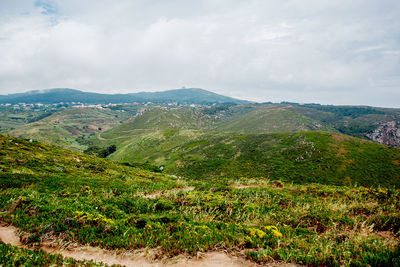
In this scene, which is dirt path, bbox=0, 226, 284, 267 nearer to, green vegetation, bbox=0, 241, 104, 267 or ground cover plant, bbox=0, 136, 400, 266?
ground cover plant, bbox=0, 136, 400, 266

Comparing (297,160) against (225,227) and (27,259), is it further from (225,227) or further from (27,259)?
(27,259)

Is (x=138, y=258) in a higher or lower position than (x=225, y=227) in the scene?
higher

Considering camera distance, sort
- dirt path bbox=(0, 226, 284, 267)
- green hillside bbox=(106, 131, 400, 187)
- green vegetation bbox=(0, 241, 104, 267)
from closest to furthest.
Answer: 1. green vegetation bbox=(0, 241, 104, 267)
2. dirt path bbox=(0, 226, 284, 267)
3. green hillside bbox=(106, 131, 400, 187)

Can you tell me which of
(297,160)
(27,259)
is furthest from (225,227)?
(297,160)

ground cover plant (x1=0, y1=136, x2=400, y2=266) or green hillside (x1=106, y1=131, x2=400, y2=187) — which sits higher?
ground cover plant (x1=0, y1=136, x2=400, y2=266)

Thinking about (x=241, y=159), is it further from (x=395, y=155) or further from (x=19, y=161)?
(x=19, y=161)

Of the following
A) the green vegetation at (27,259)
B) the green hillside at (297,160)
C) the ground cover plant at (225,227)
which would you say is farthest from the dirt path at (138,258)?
the green hillside at (297,160)

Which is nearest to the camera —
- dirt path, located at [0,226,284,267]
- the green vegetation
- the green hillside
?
the green vegetation

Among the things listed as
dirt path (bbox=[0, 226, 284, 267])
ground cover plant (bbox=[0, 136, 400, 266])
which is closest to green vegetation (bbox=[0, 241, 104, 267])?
dirt path (bbox=[0, 226, 284, 267])

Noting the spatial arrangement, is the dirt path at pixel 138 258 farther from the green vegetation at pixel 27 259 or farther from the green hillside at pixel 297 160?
the green hillside at pixel 297 160

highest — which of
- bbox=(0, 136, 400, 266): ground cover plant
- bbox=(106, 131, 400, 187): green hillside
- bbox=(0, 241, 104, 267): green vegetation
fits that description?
bbox=(0, 241, 104, 267): green vegetation

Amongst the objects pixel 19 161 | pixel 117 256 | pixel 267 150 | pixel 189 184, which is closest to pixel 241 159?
pixel 267 150

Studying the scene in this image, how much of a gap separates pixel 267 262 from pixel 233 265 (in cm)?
111

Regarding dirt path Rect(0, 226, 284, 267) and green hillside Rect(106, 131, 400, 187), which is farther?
green hillside Rect(106, 131, 400, 187)
